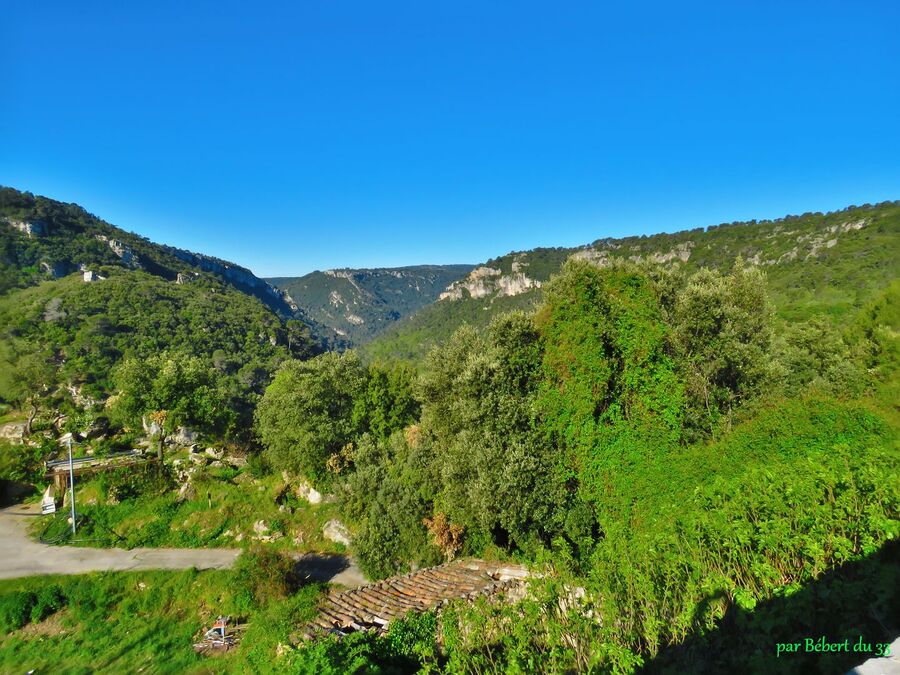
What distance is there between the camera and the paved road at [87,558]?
19219 millimetres

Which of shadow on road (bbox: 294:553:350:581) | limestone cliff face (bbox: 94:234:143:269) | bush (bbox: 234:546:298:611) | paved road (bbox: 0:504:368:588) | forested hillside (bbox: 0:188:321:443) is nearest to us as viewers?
bush (bbox: 234:546:298:611)

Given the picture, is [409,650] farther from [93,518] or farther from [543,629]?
[93,518]

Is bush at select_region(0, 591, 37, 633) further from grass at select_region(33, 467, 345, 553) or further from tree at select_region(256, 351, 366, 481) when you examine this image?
tree at select_region(256, 351, 366, 481)

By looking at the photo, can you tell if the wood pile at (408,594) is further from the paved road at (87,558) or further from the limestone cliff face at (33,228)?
the limestone cliff face at (33,228)

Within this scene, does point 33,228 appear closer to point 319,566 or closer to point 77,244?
point 77,244

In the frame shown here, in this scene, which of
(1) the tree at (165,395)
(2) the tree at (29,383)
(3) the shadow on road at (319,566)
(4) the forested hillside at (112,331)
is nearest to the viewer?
(3) the shadow on road at (319,566)

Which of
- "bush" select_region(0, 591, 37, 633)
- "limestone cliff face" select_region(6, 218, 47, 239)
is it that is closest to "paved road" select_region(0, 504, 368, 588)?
"bush" select_region(0, 591, 37, 633)

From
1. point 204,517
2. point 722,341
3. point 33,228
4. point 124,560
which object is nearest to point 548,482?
point 722,341

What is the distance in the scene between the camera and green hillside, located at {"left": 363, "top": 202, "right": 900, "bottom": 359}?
188 ft

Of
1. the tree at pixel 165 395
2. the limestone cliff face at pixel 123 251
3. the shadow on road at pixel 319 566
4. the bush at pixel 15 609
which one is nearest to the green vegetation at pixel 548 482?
the bush at pixel 15 609

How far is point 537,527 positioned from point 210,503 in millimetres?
20487

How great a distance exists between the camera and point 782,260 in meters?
90.4

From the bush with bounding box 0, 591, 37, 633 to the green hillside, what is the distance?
67.1 ft

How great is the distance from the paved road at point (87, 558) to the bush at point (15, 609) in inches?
64.2
